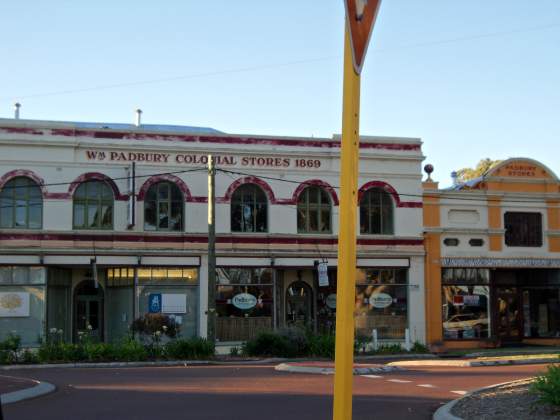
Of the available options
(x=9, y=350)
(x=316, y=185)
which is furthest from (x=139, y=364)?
(x=316, y=185)

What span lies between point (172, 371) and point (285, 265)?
1085cm

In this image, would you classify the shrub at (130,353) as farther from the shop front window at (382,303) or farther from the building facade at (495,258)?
the building facade at (495,258)

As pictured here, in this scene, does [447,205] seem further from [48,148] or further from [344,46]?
[344,46]

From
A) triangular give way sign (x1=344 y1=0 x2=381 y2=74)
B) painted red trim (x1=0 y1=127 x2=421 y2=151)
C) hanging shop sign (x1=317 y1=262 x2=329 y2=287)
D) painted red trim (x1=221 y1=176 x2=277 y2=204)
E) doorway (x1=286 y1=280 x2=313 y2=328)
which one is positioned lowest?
doorway (x1=286 y1=280 x2=313 y2=328)

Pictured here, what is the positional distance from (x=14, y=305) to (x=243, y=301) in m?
8.38

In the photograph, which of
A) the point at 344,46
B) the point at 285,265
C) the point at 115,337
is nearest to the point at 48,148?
the point at 115,337

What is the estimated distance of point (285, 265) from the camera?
100 feet

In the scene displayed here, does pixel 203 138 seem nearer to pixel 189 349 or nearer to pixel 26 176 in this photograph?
pixel 26 176

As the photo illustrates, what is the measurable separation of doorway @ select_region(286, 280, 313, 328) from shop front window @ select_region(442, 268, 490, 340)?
546 centimetres

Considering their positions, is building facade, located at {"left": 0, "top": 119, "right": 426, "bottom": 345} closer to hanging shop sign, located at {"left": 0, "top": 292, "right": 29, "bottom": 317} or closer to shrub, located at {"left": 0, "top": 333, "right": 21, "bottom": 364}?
hanging shop sign, located at {"left": 0, "top": 292, "right": 29, "bottom": 317}

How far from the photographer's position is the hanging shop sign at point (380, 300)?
103 ft

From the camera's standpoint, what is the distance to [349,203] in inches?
160

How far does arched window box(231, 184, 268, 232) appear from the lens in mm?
30469

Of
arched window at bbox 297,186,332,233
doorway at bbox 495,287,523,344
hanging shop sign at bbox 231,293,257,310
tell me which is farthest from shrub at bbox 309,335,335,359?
doorway at bbox 495,287,523,344
